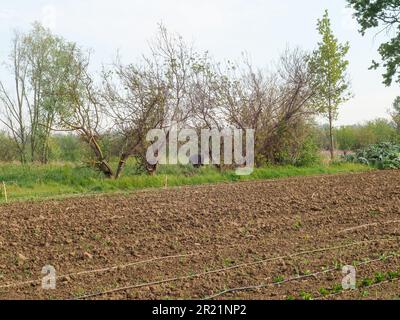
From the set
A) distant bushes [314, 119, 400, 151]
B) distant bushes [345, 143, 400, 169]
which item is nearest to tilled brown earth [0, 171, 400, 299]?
distant bushes [345, 143, 400, 169]

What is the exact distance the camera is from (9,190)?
1372cm

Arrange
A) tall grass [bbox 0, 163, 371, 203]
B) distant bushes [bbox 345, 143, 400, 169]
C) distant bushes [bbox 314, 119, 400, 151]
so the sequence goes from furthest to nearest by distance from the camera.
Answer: distant bushes [bbox 314, 119, 400, 151] < distant bushes [bbox 345, 143, 400, 169] < tall grass [bbox 0, 163, 371, 203]

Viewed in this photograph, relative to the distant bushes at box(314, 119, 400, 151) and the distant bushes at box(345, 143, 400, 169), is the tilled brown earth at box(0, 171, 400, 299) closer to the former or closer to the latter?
the distant bushes at box(345, 143, 400, 169)

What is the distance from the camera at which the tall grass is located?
1389 centimetres

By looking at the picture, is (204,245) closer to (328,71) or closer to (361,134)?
(328,71)

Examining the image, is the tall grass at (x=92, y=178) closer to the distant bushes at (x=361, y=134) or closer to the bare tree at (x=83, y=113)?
the bare tree at (x=83, y=113)

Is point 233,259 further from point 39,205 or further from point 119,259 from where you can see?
point 39,205

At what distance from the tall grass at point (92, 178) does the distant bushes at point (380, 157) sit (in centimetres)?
361

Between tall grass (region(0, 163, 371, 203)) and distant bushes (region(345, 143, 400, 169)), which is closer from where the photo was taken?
tall grass (region(0, 163, 371, 203))

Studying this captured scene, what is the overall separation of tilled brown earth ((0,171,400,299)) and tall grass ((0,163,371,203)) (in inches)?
87.9

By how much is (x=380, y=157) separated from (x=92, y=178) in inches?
487

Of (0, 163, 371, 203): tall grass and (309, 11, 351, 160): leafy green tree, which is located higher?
(309, 11, 351, 160): leafy green tree

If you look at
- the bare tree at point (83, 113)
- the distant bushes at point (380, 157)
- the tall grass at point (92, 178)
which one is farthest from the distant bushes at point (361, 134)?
the bare tree at point (83, 113)

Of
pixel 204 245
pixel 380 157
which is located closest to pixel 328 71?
pixel 380 157
